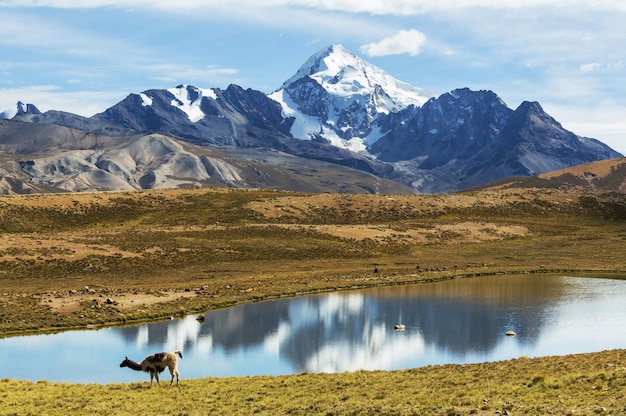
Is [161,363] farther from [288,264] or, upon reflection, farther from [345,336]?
[288,264]

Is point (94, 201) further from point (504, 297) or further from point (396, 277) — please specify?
point (504, 297)

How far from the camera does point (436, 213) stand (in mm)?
156875

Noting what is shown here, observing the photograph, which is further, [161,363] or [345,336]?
[345,336]

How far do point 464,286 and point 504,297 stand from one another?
28.8 ft

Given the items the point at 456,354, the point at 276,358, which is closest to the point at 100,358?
the point at 276,358

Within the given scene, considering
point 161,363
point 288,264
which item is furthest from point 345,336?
point 288,264

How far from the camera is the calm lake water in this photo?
49.3 meters

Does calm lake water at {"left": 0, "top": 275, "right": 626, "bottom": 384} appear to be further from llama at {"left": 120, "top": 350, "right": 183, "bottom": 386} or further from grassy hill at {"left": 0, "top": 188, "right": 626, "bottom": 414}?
grassy hill at {"left": 0, "top": 188, "right": 626, "bottom": 414}

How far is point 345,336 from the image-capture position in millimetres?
60375

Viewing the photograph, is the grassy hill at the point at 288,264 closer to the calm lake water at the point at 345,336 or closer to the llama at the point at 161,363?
the llama at the point at 161,363

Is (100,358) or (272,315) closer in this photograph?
(100,358)

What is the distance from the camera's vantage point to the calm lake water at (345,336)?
1940 inches

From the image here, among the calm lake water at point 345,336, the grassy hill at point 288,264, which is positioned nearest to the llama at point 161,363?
the grassy hill at point 288,264

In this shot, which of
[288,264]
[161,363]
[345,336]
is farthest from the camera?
[288,264]
